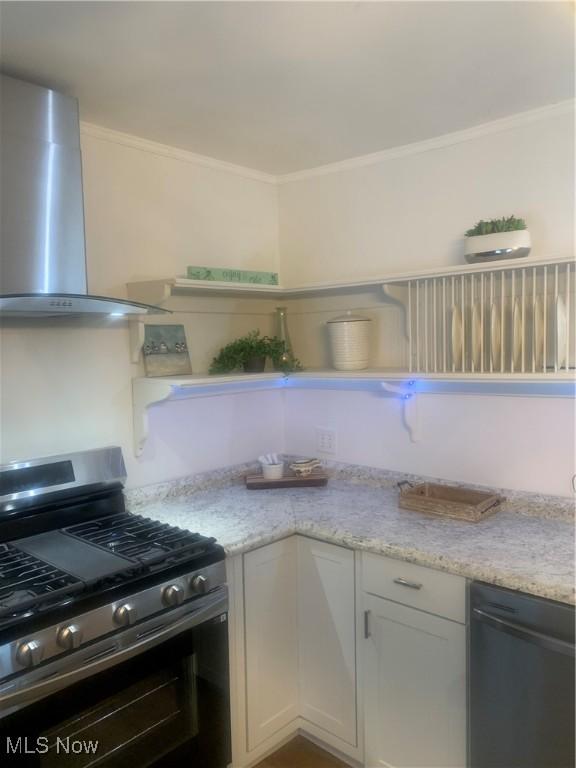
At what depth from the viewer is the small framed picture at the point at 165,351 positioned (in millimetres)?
2314

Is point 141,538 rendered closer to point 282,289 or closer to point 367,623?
point 367,623

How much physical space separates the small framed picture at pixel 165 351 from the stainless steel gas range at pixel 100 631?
41cm

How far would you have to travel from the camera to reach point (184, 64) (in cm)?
166

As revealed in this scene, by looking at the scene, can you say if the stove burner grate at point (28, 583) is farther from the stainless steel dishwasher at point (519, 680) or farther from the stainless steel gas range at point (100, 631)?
the stainless steel dishwasher at point (519, 680)

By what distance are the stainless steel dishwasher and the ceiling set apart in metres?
1.51

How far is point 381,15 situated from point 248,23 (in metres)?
0.33

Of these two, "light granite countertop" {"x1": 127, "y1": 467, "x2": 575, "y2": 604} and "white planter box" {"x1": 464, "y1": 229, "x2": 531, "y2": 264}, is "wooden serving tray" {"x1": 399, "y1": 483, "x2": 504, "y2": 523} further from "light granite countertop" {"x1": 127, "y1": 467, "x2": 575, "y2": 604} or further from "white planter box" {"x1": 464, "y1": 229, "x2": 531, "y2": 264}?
"white planter box" {"x1": 464, "y1": 229, "x2": 531, "y2": 264}

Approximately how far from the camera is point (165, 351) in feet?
7.76

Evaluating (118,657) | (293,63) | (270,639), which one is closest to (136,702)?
(118,657)

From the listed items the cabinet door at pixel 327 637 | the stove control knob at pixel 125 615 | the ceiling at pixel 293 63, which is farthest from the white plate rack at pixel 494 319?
the stove control knob at pixel 125 615

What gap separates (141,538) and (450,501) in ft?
3.72

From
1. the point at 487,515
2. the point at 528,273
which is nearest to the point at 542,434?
the point at 487,515

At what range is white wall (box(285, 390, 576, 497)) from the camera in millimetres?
2070

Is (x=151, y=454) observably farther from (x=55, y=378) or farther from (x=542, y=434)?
(x=542, y=434)
